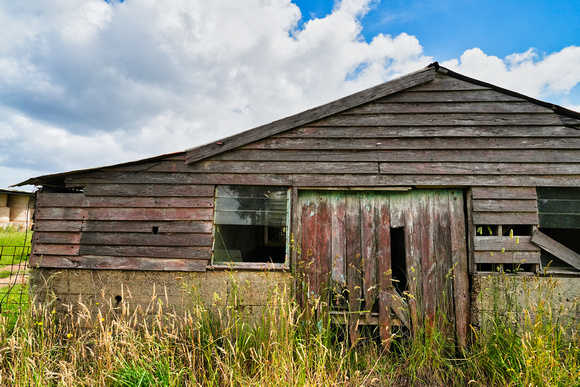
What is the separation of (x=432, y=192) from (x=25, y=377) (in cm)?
534

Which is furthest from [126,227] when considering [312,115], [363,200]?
[363,200]

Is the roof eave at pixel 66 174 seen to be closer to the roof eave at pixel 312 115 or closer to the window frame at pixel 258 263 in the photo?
the roof eave at pixel 312 115

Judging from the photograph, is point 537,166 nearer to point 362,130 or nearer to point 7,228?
point 362,130

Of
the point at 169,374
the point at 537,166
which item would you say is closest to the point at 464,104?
the point at 537,166

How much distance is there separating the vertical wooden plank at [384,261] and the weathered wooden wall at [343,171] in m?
0.44

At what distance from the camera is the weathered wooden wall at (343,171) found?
4711 millimetres

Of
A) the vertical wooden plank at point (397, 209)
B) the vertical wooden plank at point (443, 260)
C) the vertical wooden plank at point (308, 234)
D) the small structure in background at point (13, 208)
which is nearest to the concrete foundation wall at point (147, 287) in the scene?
the vertical wooden plank at point (308, 234)

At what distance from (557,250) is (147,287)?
20.2 ft

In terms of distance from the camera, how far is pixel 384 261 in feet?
15.3

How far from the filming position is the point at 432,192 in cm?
483

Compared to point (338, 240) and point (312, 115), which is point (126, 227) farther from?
point (312, 115)

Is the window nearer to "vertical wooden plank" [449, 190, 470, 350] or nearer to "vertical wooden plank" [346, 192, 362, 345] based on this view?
"vertical wooden plank" [346, 192, 362, 345]

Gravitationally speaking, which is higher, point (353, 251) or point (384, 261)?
point (353, 251)

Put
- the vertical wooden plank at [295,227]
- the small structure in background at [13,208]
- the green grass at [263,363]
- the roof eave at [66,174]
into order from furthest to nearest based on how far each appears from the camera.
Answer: the small structure in background at [13,208]
the roof eave at [66,174]
the vertical wooden plank at [295,227]
the green grass at [263,363]
